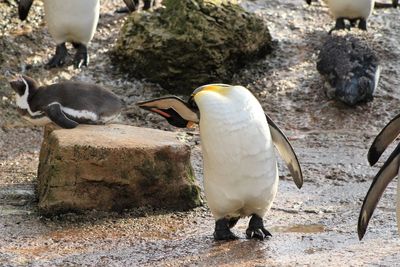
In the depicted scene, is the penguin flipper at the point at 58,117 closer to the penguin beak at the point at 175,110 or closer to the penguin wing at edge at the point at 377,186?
the penguin beak at the point at 175,110

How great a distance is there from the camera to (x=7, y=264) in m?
4.18

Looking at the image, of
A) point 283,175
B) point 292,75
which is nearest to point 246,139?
point 283,175

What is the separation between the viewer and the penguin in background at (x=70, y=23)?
27.6 feet

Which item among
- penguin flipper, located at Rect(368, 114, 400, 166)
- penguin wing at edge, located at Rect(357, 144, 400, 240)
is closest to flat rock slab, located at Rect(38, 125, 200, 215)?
penguin flipper, located at Rect(368, 114, 400, 166)

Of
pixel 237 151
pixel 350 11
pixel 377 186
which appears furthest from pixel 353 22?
pixel 377 186

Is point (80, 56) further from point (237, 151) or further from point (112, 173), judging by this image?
point (237, 151)

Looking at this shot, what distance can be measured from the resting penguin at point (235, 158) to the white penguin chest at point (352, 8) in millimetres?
5141

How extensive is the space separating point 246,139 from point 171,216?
90 cm

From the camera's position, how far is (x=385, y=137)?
464 cm

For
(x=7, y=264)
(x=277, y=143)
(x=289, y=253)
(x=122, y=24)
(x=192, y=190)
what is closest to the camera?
(x=7, y=264)

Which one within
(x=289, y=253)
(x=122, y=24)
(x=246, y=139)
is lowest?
(x=122, y=24)

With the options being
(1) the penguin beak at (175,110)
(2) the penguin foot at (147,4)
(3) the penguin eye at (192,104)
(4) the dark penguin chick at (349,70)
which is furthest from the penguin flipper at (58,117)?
(2) the penguin foot at (147,4)

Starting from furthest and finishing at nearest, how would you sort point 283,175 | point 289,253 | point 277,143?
point 283,175
point 277,143
point 289,253

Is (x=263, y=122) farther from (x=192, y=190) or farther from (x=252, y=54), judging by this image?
(x=252, y=54)
